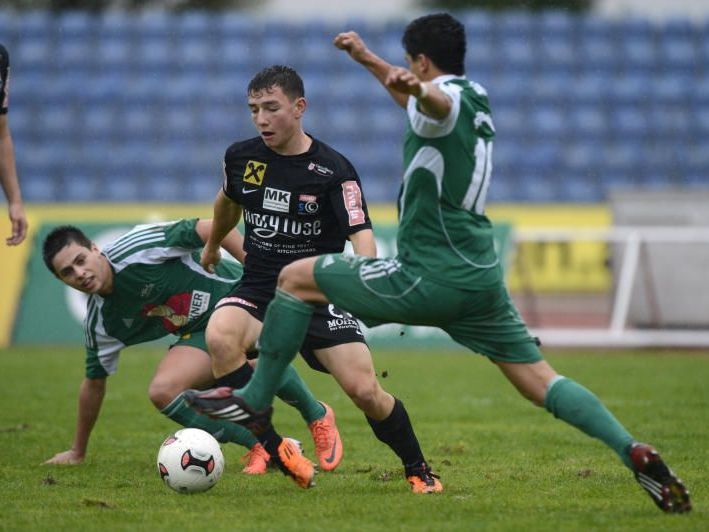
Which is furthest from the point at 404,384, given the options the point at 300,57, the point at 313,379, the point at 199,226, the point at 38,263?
the point at 300,57

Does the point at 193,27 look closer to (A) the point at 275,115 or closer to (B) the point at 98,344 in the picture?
(B) the point at 98,344

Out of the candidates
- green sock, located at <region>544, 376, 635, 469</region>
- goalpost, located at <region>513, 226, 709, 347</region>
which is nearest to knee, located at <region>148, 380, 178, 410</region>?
green sock, located at <region>544, 376, 635, 469</region>

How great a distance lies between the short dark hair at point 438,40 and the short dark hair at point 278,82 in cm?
134

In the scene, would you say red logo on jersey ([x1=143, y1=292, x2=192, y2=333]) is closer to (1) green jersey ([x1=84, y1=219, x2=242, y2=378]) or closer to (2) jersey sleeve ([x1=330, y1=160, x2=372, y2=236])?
(1) green jersey ([x1=84, y1=219, x2=242, y2=378])

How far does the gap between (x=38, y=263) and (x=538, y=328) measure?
247 inches

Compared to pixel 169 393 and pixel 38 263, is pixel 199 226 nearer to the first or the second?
pixel 169 393

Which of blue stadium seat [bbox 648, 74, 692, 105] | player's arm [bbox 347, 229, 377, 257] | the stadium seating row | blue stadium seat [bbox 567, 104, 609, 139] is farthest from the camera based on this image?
blue stadium seat [bbox 648, 74, 692, 105]

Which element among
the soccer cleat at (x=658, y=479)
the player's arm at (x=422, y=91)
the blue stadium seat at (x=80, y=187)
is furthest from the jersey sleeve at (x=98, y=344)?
the blue stadium seat at (x=80, y=187)

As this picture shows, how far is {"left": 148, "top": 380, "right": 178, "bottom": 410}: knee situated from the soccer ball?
56 cm

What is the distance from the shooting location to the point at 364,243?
6254mm

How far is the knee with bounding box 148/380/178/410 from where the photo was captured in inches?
264

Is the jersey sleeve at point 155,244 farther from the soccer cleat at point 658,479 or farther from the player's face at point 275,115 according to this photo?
the soccer cleat at point 658,479

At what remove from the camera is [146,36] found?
22.1 m

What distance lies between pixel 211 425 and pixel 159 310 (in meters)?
0.75
